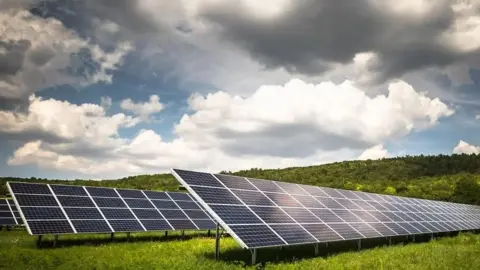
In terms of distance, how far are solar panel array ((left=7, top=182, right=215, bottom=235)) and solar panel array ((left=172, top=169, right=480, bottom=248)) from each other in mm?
9266

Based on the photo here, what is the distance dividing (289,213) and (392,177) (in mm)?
116920

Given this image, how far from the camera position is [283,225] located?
21844 mm

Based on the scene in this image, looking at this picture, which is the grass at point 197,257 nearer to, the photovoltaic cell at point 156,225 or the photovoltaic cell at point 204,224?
the photovoltaic cell at point 156,225

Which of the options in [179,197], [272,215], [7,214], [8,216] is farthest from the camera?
[7,214]

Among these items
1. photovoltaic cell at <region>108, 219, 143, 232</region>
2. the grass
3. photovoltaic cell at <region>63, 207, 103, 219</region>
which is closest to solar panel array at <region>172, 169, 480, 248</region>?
the grass

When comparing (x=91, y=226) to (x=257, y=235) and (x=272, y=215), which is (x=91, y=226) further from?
(x=257, y=235)

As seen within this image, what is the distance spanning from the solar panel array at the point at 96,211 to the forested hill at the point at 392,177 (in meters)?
53.0

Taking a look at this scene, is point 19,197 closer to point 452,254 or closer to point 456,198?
point 452,254

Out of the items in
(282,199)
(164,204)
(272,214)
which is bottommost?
(272,214)

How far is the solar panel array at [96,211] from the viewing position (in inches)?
1013

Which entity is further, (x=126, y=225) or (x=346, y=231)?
(x=126, y=225)

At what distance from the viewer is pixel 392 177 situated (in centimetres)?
13100

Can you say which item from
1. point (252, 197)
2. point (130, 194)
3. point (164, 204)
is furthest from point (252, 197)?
point (130, 194)

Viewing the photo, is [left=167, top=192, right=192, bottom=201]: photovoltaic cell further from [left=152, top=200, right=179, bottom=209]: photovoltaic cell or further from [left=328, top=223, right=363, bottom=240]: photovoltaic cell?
[left=328, top=223, right=363, bottom=240]: photovoltaic cell
